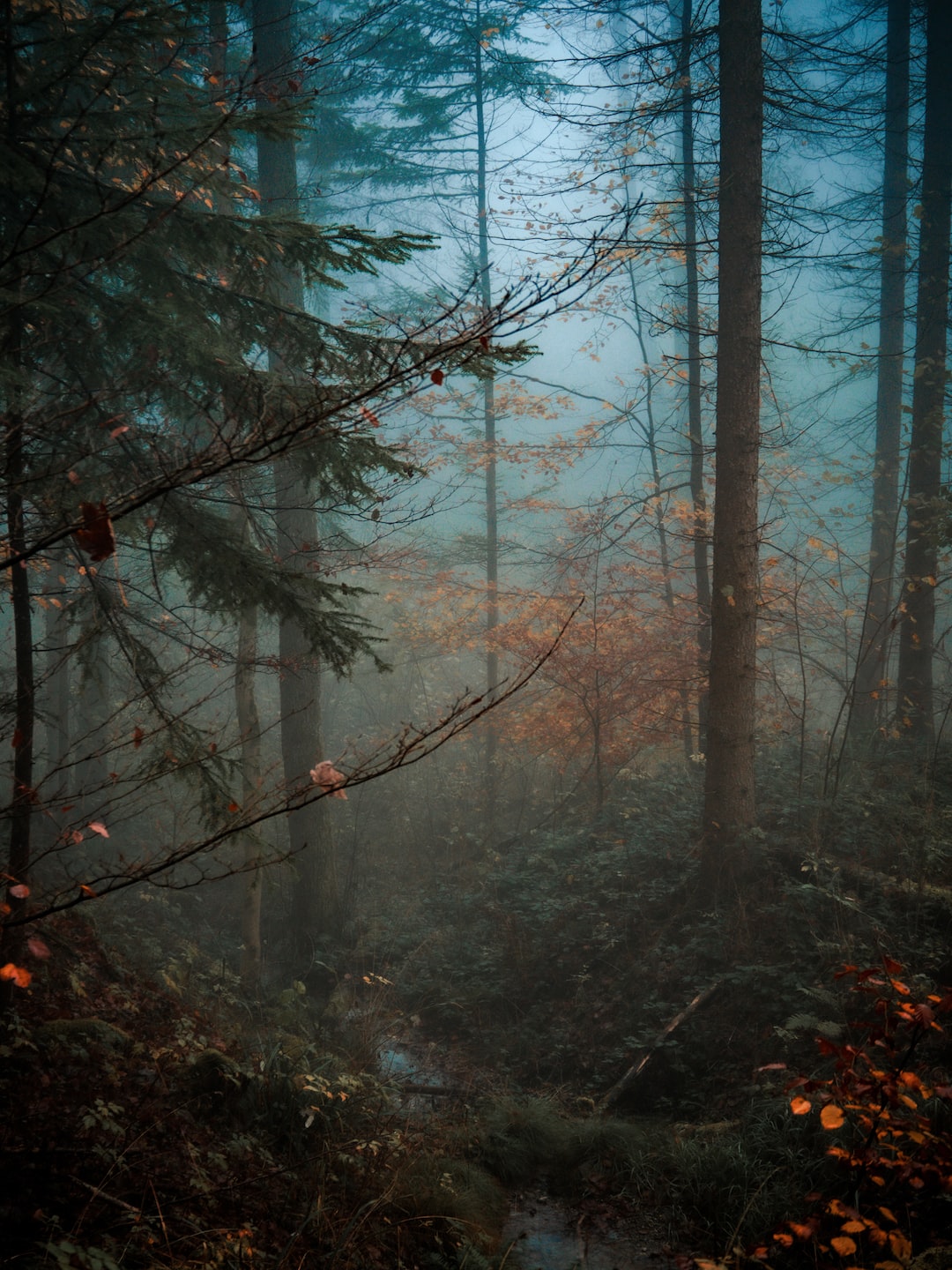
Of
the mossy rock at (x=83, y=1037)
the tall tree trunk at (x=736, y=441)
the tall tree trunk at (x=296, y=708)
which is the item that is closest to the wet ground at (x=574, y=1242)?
the mossy rock at (x=83, y=1037)

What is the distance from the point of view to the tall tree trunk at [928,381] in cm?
977

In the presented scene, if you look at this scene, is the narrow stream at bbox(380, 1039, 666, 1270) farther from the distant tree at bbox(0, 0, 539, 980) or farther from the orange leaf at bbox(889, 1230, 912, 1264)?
the distant tree at bbox(0, 0, 539, 980)

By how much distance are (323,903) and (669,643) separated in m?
6.28

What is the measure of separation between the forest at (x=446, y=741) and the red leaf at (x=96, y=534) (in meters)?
0.01

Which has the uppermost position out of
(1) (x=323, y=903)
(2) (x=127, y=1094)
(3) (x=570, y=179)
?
(3) (x=570, y=179)

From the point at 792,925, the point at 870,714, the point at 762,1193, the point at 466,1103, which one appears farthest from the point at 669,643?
the point at 762,1193

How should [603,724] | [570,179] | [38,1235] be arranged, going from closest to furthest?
[38,1235] → [570,179] → [603,724]

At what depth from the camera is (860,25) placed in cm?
1259

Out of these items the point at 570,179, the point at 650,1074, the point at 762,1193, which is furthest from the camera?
the point at 570,179

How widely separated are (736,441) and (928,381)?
16.2 ft

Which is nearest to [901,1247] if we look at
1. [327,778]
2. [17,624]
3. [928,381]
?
[327,778]

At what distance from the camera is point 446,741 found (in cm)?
528

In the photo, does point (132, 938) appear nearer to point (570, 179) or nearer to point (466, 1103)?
point (466, 1103)

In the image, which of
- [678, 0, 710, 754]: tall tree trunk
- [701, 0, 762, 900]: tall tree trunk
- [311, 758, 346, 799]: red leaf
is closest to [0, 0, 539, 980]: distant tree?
[311, 758, 346, 799]: red leaf
